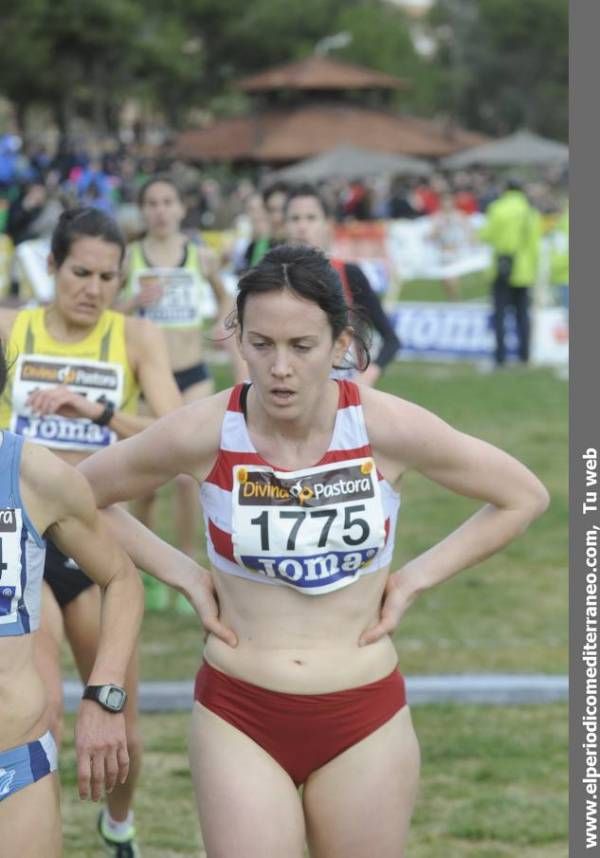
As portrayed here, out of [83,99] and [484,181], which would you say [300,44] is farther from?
[484,181]

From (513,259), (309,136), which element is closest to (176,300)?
(513,259)

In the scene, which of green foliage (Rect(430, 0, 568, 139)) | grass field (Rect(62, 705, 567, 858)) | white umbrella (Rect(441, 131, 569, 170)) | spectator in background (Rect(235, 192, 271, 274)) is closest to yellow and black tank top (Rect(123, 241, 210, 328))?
spectator in background (Rect(235, 192, 271, 274))

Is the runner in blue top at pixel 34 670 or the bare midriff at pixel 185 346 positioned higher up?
the bare midriff at pixel 185 346

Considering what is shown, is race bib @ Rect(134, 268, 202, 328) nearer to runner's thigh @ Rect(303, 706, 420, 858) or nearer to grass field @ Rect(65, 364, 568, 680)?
grass field @ Rect(65, 364, 568, 680)

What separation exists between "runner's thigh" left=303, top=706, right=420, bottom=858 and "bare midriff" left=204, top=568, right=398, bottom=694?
0.17 meters

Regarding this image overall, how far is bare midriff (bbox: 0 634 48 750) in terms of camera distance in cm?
376

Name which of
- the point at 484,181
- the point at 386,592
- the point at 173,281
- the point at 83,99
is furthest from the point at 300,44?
the point at 386,592

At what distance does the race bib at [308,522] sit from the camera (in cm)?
402

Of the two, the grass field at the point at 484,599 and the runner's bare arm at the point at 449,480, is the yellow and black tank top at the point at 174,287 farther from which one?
the runner's bare arm at the point at 449,480

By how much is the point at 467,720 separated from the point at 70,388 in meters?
2.69

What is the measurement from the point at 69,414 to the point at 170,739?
2154mm

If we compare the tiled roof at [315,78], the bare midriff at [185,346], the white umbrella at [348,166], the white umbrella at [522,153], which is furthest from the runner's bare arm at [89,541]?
the tiled roof at [315,78]

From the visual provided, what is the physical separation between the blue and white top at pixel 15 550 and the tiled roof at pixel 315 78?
211 ft
